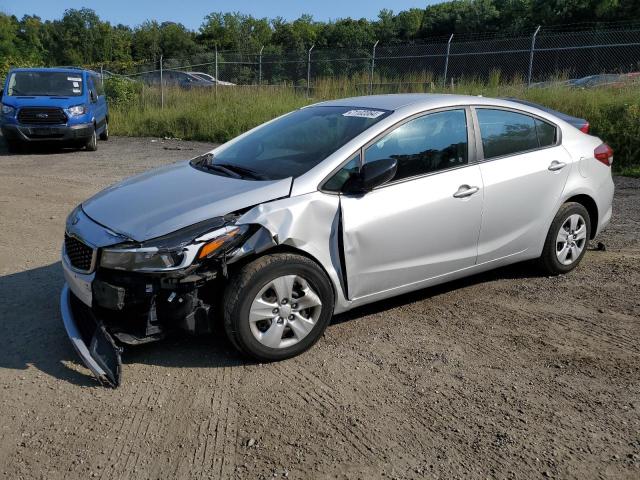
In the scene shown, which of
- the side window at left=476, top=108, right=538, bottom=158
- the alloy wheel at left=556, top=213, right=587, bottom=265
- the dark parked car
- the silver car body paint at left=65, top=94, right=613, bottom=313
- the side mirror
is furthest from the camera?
the dark parked car

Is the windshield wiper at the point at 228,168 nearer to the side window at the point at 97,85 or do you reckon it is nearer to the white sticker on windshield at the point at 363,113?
the white sticker on windshield at the point at 363,113

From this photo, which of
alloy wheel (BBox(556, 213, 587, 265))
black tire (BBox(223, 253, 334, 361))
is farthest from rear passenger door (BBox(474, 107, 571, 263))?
black tire (BBox(223, 253, 334, 361))

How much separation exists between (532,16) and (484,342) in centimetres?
4872

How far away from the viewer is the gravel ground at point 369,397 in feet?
9.39

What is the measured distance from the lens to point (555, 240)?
5156 millimetres

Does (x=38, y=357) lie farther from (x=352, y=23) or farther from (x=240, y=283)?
(x=352, y=23)

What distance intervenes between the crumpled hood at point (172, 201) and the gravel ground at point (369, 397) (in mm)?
877

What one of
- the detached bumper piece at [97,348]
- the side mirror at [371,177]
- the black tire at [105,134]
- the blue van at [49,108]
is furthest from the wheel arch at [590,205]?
the black tire at [105,134]

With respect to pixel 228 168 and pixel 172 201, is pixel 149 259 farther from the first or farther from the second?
pixel 228 168

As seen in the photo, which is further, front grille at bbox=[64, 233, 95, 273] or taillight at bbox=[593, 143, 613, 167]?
taillight at bbox=[593, 143, 613, 167]

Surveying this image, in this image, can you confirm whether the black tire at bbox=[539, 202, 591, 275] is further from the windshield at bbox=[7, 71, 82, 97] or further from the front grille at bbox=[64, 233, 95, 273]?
the windshield at bbox=[7, 71, 82, 97]

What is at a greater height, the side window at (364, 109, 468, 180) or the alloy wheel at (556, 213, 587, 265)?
the side window at (364, 109, 468, 180)

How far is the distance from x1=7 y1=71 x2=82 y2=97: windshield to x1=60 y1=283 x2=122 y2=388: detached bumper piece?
1230cm

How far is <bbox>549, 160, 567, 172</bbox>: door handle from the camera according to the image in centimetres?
500
